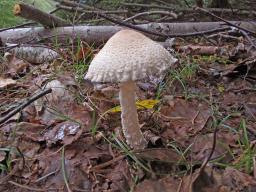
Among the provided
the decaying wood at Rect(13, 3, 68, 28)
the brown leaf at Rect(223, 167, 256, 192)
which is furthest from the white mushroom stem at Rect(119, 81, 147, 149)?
the decaying wood at Rect(13, 3, 68, 28)

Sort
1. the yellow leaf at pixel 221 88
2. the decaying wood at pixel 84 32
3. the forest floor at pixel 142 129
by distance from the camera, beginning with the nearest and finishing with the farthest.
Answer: the forest floor at pixel 142 129 → the yellow leaf at pixel 221 88 → the decaying wood at pixel 84 32

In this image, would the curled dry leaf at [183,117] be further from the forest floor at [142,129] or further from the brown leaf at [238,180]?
the brown leaf at [238,180]

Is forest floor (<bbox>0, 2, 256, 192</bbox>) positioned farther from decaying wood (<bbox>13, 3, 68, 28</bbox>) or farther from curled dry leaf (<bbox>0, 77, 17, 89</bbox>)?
decaying wood (<bbox>13, 3, 68, 28</bbox>)

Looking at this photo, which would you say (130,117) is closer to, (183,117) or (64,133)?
(64,133)

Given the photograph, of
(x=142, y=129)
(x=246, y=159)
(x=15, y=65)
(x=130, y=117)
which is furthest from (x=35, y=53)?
(x=246, y=159)

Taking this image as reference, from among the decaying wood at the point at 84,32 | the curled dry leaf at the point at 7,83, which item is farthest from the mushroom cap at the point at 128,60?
the decaying wood at the point at 84,32
